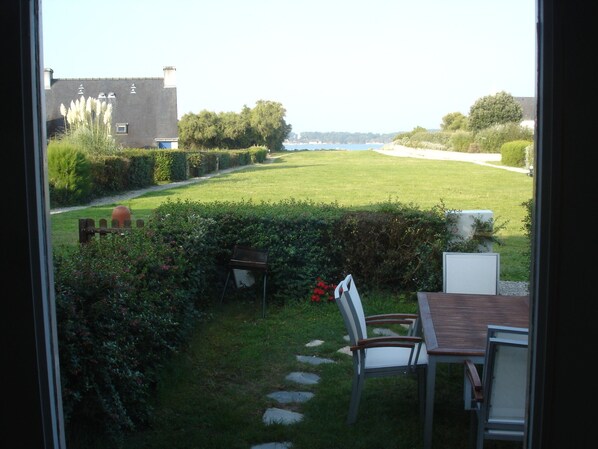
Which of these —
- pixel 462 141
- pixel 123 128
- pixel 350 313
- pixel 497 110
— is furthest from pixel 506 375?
pixel 462 141

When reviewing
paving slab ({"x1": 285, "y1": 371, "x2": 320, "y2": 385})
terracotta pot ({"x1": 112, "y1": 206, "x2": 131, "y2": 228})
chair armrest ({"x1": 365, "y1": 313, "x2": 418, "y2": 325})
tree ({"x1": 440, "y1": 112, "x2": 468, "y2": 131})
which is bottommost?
paving slab ({"x1": 285, "y1": 371, "x2": 320, "y2": 385})

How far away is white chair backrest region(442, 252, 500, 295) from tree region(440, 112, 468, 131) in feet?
117

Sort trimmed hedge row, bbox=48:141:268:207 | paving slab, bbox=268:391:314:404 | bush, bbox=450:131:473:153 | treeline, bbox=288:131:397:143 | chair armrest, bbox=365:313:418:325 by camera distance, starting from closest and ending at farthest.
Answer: chair armrest, bbox=365:313:418:325
paving slab, bbox=268:391:314:404
trimmed hedge row, bbox=48:141:268:207
bush, bbox=450:131:473:153
treeline, bbox=288:131:397:143

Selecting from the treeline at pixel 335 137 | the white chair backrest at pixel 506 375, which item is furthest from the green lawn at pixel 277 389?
the treeline at pixel 335 137

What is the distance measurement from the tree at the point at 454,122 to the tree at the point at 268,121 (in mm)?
10767

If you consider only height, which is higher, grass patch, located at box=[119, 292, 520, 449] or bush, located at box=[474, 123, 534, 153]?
bush, located at box=[474, 123, 534, 153]

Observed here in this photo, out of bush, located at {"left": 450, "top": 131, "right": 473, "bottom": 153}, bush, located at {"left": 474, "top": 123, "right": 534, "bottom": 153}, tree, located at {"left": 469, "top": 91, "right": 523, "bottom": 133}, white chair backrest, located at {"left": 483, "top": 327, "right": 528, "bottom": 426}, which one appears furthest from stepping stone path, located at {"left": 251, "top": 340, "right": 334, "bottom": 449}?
bush, located at {"left": 450, "top": 131, "right": 473, "bottom": 153}

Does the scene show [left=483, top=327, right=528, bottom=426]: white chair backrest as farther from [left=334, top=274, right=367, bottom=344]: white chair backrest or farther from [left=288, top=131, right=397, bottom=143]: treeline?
[left=288, top=131, right=397, bottom=143]: treeline

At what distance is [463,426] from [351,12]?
326cm

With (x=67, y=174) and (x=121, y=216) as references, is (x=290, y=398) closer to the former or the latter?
(x=121, y=216)

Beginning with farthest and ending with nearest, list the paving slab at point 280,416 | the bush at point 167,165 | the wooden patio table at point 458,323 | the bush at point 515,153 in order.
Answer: the bush at point 515,153 < the bush at point 167,165 < the paving slab at point 280,416 < the wooden patio table at point 458,323

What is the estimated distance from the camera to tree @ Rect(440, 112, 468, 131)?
39825 mm

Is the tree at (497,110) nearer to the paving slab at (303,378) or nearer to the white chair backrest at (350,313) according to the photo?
the paving slab at (303,378)

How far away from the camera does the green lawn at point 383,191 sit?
1174 centimetres
